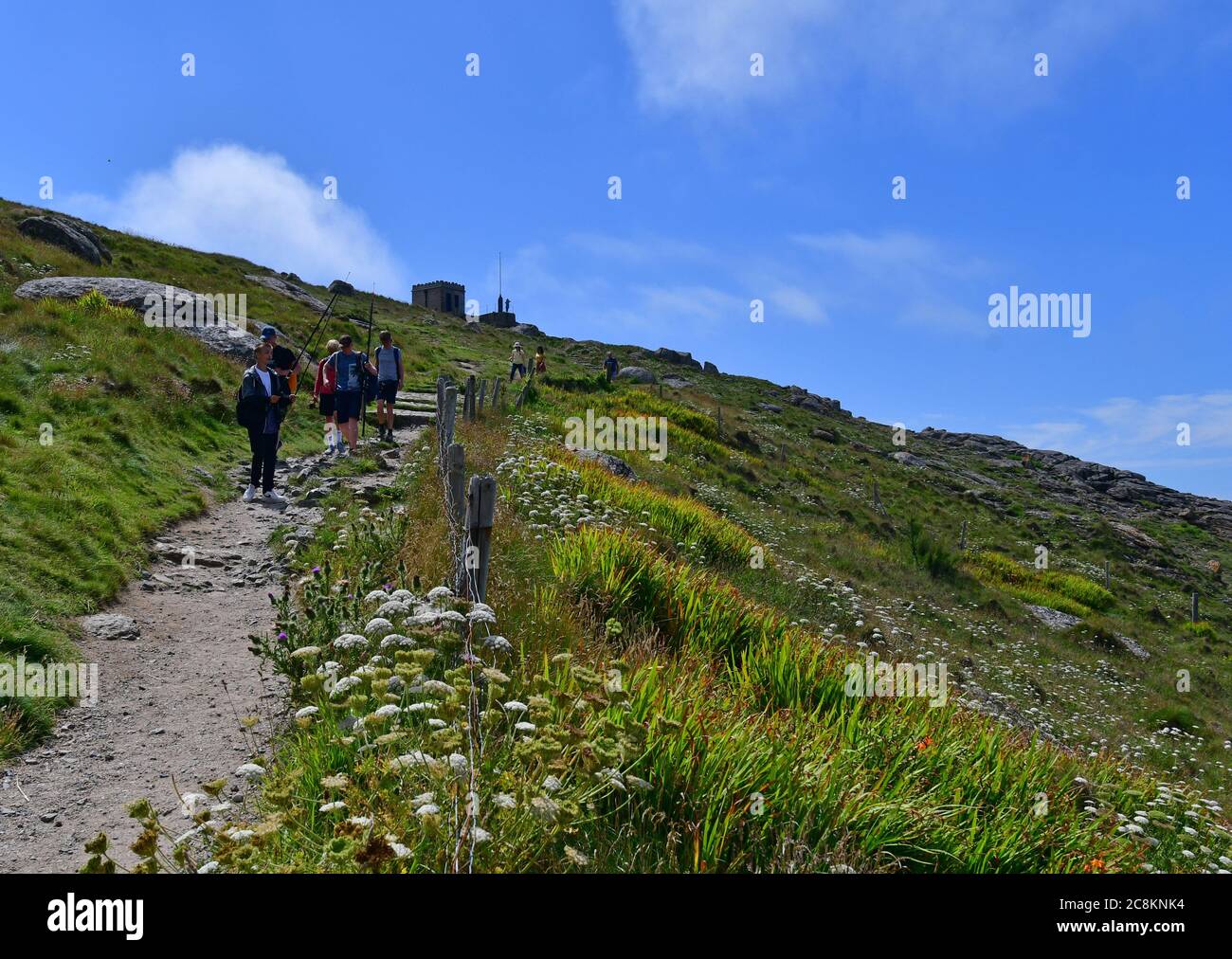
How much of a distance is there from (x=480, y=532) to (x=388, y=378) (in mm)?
11487

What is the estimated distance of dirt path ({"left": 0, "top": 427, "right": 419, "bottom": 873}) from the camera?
396 centimetres

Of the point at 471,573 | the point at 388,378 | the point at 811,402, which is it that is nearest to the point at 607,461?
the point at 388,378

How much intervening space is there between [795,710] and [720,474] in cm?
1942

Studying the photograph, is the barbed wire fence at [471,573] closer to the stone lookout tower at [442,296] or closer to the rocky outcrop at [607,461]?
the rocky outcrop at [607,461]

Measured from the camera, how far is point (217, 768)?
4.51 metres

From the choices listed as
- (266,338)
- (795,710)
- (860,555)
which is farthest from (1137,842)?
(860,555)

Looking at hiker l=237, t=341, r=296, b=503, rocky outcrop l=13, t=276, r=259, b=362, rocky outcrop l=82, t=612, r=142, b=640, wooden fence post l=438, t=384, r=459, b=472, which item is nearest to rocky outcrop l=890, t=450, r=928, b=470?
rocky outcrop l=13, t=276, r=259, b=362

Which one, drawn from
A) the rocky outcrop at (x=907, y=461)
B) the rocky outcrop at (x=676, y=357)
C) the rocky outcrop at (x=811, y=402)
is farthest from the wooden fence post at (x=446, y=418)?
the rocky outcrop at (x=676, y=357)

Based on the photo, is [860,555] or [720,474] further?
[720,474]

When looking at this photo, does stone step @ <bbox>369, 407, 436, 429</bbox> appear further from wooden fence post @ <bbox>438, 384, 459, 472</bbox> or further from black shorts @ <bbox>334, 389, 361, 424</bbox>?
wooden fence post @ <bbox>438, 384, 459, 472</bbox>

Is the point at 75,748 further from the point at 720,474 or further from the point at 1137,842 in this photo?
the point at 720,474

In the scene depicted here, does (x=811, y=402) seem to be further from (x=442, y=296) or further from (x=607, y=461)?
(x=607, y=461)

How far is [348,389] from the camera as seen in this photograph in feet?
45.6
